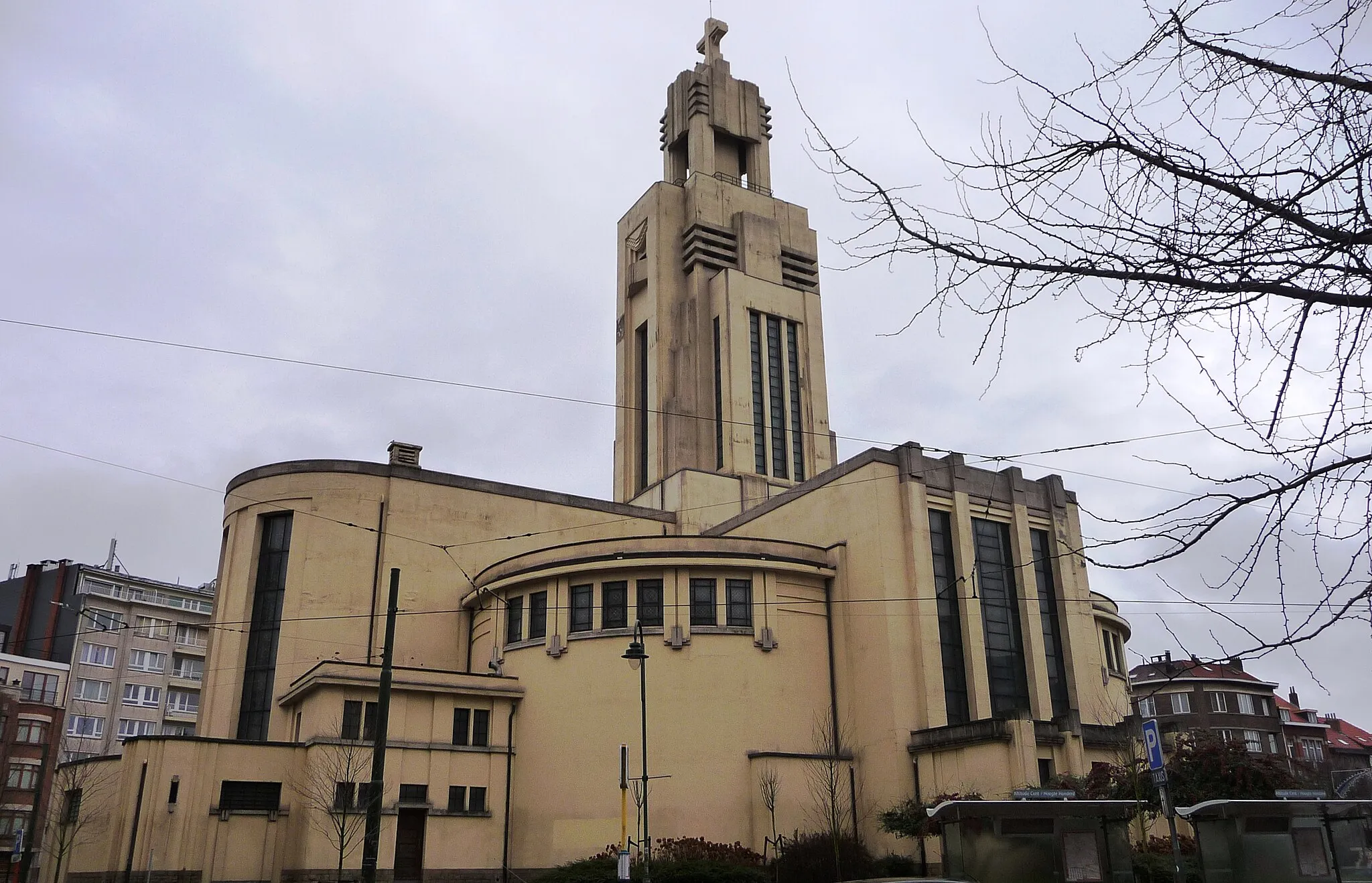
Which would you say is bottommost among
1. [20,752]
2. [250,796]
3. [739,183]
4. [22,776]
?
[250,796]

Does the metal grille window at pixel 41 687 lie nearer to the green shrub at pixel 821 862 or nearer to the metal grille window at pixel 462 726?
the metal grille window at pixel 462 726

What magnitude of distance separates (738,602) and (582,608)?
552cm

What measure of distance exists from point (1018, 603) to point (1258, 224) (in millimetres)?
36531

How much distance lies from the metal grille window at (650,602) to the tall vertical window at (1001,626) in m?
11.2

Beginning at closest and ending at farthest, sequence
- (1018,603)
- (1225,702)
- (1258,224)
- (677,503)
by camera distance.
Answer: (1258,224) < (1018,603) < (677,503) < (1225,702)

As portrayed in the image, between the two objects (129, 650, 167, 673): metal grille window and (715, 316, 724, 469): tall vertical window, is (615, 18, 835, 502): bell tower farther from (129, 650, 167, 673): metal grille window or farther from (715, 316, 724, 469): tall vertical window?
(129, 650, 167, 673): metal grille window

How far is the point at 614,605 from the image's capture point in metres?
38.7

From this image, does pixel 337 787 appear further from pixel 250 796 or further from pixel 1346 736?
pixel 1346 736

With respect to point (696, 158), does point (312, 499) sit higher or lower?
lower

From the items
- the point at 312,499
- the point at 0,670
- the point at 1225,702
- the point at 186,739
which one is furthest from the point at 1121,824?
the point at 0,670

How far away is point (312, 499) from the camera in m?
45.1

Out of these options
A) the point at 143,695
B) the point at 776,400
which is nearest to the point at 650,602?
the point at 776,400

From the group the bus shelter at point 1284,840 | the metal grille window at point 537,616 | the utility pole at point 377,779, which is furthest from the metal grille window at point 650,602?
the bus shelter at point 1284,840

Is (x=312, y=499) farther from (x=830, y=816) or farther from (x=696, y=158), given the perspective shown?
(x=696, y=158)
